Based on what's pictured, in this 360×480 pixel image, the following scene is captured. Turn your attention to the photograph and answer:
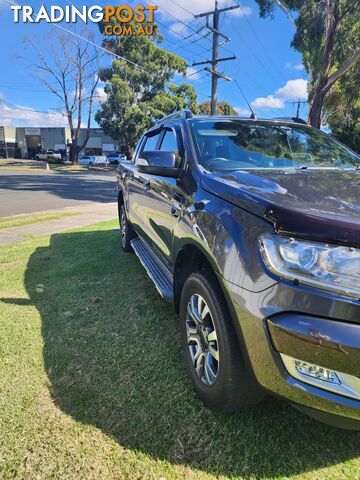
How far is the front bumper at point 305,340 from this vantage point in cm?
146

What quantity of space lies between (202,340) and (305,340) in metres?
0.88

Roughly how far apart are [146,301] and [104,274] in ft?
3.63

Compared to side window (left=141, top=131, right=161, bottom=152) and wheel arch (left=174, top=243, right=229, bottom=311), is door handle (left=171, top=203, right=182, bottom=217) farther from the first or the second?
side window (left=141, top=131, right=161, bottom=152)

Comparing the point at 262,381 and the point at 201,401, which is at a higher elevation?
the point at 262,381

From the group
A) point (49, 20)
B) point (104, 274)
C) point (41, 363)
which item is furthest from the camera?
point (49, 20)

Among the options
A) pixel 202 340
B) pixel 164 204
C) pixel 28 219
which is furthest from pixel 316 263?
pixel 28 219

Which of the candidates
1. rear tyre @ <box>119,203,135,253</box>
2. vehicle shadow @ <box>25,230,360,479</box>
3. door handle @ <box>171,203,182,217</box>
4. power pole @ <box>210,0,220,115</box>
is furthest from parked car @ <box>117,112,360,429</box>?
power pole @ <box>210,0,220,115</box>

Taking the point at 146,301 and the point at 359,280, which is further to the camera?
the point at 146,301

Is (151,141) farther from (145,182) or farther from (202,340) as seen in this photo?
(202,340)

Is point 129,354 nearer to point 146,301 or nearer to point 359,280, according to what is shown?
point 146,301

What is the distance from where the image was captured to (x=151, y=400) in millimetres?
2334

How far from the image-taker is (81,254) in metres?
5.75

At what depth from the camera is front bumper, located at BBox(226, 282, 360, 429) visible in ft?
4.79

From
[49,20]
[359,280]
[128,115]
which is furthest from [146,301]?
[128,115]
